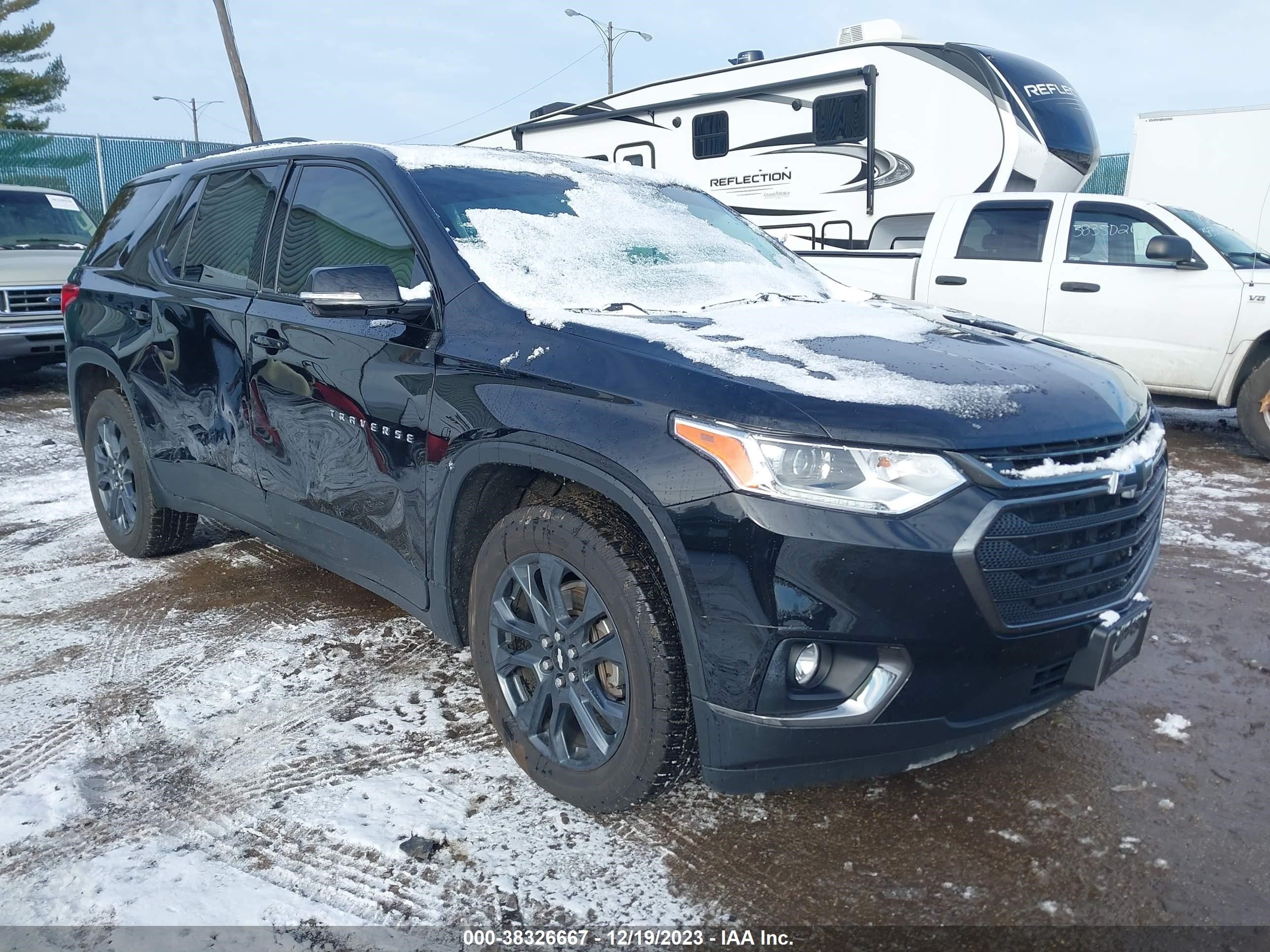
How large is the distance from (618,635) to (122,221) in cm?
370

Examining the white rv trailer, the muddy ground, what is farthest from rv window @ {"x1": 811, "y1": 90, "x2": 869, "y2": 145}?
the muddy ground

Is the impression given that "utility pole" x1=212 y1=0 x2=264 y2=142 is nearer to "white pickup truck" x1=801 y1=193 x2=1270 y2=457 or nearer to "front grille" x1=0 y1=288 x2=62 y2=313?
"front grille" x1=0 y1=288 x2=62 y2=313

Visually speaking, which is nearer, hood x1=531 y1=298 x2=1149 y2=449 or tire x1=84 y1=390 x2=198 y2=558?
hood x1=531 y1=298 x2=1149 y2=449

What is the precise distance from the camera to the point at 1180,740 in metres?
2.96

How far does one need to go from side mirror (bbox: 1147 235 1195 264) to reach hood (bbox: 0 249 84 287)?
9.24 m

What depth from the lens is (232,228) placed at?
153 inches

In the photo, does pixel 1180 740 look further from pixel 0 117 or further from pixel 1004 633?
pixel 0 117

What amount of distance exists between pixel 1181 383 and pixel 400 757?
6442 millimetres

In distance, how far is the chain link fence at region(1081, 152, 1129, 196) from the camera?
1672 cm

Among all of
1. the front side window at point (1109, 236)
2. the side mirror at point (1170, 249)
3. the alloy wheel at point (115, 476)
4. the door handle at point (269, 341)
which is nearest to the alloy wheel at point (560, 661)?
the door handle at point (269, 341)

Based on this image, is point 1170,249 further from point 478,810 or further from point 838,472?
point 478,810

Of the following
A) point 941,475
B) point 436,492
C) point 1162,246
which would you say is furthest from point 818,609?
point 1162,246

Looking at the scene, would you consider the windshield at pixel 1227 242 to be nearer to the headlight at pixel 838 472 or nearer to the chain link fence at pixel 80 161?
the headlight at pixel 838 472

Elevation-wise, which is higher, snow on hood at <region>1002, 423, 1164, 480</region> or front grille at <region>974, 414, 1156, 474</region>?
front grille at <region>974, 414, 1156, 474</region>
